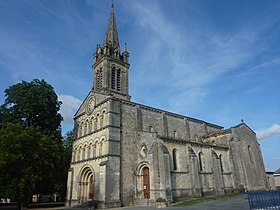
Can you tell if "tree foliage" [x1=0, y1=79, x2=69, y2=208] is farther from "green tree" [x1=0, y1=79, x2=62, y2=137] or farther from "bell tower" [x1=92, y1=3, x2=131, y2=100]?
"bell tower" [x1=92, y1=3, x2=131, y2=100]

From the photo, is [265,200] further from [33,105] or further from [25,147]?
[33,105]

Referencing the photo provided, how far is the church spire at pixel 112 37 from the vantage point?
4009 cm

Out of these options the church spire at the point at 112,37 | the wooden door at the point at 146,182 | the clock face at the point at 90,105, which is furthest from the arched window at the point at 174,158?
the church spire at the point at 112,37

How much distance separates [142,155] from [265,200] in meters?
15.5

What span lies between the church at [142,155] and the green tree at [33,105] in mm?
3785

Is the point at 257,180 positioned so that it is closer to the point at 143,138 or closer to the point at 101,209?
the point at 143,138

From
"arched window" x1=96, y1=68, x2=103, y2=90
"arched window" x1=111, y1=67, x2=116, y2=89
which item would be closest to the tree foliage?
"arched window" x1=96, y1=68, x2=103, y2=90

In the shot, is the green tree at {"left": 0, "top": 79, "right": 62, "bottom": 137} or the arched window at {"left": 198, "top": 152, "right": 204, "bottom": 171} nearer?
the arched window at {"left": 198, "top": 152, "right": 204, "bottom": 171}

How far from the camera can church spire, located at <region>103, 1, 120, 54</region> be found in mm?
40094

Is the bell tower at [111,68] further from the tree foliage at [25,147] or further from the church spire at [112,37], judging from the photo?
the tree foliage at [25,147]

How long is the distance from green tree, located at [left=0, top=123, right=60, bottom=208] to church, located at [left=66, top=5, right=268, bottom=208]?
6436mm

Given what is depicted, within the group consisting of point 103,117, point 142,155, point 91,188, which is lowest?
point 91,188

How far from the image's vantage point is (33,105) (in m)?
31.9

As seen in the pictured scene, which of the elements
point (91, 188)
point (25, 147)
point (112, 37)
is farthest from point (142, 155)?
point (112, 37)
